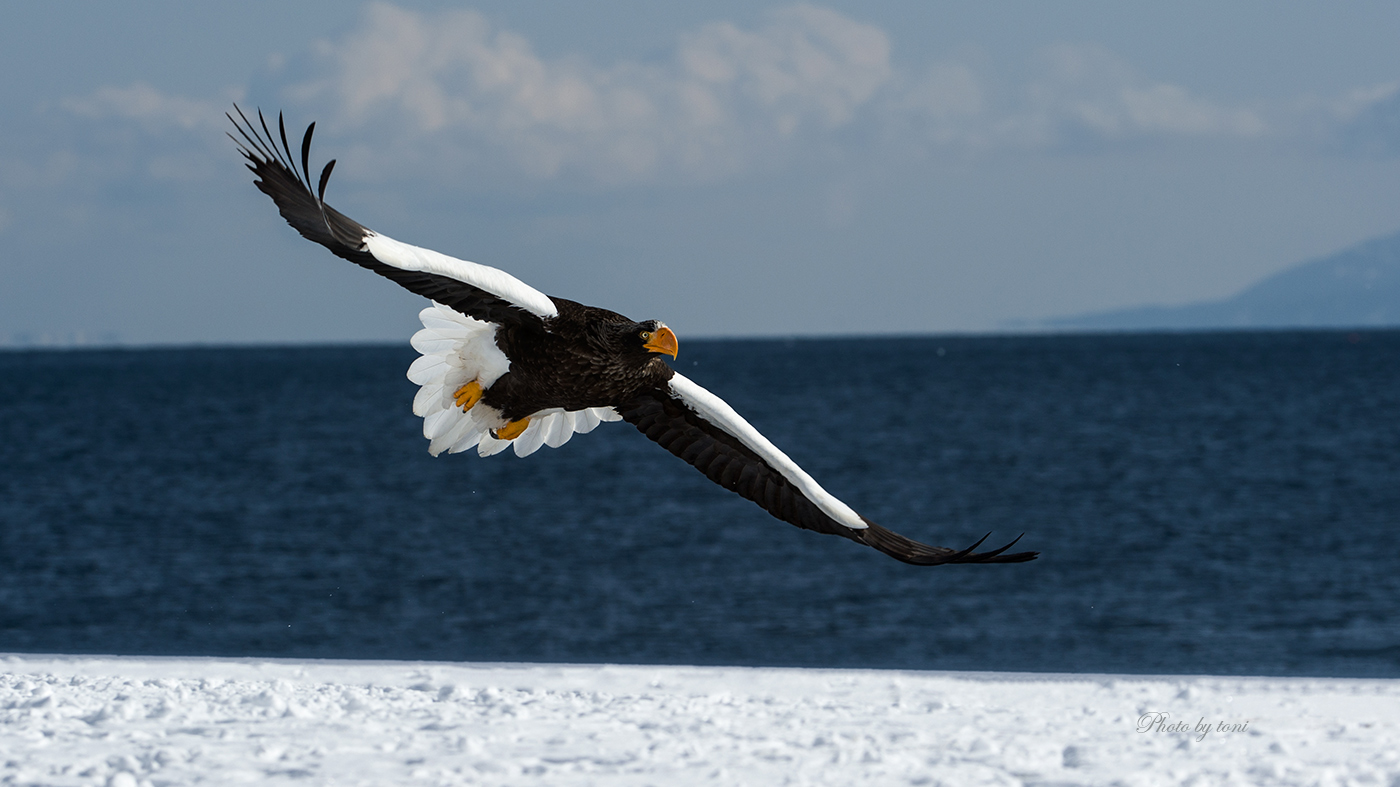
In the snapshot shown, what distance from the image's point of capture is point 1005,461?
135ft

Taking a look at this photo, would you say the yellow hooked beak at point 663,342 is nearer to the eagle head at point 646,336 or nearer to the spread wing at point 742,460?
the eagle head at point 646,336

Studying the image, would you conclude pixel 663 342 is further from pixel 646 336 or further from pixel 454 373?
pixel 454 373

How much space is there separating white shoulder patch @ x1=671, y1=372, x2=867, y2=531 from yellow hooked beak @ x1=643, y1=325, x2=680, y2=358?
1.17 feet

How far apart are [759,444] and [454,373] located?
134cm

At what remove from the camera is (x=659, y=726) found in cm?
647

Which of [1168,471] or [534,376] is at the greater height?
[534,376]

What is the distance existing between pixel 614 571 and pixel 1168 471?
20484 mm

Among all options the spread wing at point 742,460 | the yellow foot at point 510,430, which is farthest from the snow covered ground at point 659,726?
the yellow foot at point 510,430

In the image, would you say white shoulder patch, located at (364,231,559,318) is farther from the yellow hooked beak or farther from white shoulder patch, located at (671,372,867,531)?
white shoulder patch, located at (671,372,867,531)

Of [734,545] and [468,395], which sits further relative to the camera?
[734,545]

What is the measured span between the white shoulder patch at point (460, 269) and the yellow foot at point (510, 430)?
920 mm

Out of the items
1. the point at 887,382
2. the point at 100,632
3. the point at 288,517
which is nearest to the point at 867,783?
the point at 100,632

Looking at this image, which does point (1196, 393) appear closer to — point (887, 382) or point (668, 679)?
point (887, 382)

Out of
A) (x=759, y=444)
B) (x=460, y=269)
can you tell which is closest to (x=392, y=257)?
(x=460, y=269)
